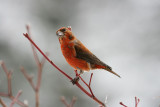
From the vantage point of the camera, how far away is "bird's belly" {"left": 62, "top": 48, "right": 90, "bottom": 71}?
3.18 metres

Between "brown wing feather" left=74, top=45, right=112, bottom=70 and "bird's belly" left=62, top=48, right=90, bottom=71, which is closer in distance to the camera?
"bird's belly" left=62, top=48, right=90, bottom=71

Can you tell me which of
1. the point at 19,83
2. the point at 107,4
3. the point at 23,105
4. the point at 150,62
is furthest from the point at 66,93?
the point at 23,105

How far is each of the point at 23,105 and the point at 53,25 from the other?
10822 mm

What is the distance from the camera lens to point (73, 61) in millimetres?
3199

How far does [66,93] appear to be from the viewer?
8.96 metres

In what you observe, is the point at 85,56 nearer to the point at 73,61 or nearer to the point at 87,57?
the point at 87,57

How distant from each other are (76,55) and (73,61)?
133 millimetres

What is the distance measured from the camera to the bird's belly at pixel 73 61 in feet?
10.4

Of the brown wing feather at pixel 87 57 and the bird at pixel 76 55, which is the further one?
the brown wing feather at pixel 87 57

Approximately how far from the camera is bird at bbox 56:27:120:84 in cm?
321

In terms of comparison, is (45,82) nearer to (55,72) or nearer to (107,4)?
(55,72)

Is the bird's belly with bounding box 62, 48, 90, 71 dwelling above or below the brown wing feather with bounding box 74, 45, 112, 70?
below

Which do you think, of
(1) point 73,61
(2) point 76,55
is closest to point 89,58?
(2) point 76,55

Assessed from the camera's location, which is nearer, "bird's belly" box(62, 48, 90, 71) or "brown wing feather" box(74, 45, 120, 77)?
"bird's belly" box(62, 48, 90, 71)
